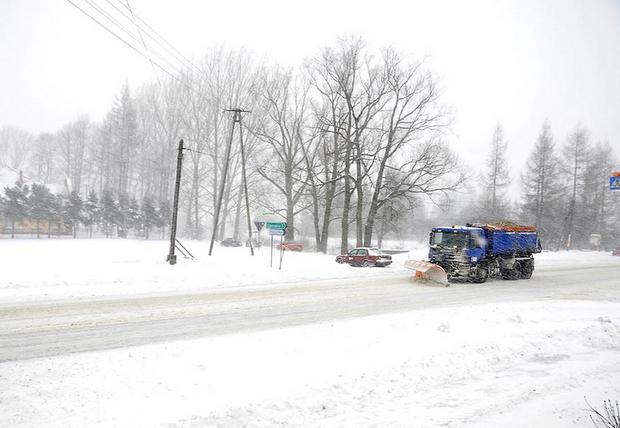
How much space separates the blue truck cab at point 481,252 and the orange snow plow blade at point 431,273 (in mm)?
1181

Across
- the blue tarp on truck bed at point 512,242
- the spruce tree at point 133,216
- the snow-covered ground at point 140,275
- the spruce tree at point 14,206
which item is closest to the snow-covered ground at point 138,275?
the snow-covered ground at point 140,275

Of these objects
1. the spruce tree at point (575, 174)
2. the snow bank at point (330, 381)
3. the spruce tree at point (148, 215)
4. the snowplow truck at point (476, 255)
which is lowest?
the snow bank at point (330, 381)

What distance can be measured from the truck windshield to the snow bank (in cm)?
1067

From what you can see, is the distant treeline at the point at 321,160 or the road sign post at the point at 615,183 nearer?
the road sign post at the point at 615,183

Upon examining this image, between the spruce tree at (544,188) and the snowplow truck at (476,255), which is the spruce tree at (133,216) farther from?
the spruce tree at (544,188)

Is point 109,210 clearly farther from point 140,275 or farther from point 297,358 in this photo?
point 297,358

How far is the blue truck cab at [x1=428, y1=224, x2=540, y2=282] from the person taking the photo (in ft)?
66.3

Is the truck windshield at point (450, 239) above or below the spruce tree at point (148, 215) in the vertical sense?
below

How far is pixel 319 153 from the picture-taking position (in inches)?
1571

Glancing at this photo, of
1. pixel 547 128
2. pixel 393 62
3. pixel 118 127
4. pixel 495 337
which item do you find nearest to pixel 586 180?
pixel 547 128

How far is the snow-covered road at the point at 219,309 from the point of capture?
846cm

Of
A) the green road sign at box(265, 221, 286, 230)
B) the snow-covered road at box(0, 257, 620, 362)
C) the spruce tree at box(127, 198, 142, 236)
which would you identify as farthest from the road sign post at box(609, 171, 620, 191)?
the spruce tree at box(127, 198, 142, 236)

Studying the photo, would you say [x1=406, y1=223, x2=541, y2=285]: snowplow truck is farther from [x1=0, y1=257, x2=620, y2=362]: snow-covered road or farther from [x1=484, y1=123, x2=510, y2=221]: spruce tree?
[x1=484, y1=123, x2=510, y2=221]: spruce tree

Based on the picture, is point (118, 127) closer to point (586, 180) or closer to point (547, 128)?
point (547, 128)
